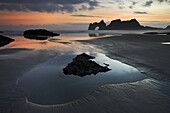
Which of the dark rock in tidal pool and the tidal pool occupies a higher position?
the dark rock in tidal pool

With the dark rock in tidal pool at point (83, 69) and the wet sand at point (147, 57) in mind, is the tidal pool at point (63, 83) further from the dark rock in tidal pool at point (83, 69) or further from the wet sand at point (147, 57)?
the wet sand at point (147, 57)

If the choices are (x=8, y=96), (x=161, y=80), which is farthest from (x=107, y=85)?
(x=8, y=96)

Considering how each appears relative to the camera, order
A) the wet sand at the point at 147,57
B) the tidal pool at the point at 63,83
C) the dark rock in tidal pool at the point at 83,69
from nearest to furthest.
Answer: the tidal pool at the point at 63,83
the dark rock in tidal pool at the point at 83,69
the wet sand at the point at 147,57

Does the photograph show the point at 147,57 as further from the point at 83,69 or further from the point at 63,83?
the point at 63,83

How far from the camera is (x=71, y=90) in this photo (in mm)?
9477

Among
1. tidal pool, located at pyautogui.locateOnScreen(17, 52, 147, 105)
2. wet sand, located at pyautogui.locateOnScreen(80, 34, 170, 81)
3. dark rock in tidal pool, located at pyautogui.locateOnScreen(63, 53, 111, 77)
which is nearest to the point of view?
tidal pool, located at pyautogui.locateOnScreen(17, 52, 147, 105)

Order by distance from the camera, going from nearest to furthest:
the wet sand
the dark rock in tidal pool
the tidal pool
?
the tidal pool < the dark rock in tidal pool < the wet sand

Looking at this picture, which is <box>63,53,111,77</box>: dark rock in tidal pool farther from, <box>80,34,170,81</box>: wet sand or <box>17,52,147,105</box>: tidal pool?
<box>80,34,170,81</box>: wet sand

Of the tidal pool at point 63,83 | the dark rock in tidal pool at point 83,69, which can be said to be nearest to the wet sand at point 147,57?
the tidal pool at point 63,83

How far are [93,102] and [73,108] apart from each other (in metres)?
0.99

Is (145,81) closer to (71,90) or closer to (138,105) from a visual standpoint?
(138,105)

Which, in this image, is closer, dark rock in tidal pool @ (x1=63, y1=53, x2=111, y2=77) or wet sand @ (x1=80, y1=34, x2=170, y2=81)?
dark rock in tidal pool @ (x1=63, y1=53, x2=111, y2=77)

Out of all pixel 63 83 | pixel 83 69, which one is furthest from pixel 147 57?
pixel 63 83

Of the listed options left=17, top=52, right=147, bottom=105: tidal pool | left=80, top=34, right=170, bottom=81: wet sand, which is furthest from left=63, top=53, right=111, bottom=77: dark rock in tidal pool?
left=80, top=34, right=170, bottom=81: wet sand
